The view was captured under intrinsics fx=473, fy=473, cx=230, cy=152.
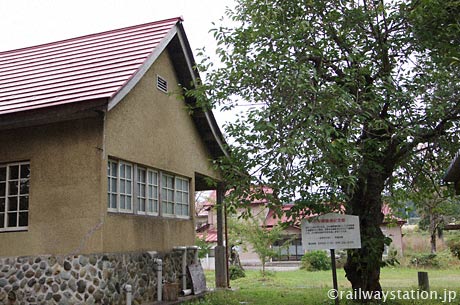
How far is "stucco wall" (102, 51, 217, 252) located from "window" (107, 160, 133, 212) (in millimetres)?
234

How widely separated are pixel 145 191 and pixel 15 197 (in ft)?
10.1

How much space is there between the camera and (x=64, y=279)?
379 inches

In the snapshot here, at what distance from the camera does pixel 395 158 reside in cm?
1153

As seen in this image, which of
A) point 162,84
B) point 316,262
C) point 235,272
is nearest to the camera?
point 162,84

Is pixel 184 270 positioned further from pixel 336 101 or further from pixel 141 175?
pixel 336 101

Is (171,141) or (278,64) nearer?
(278,64)

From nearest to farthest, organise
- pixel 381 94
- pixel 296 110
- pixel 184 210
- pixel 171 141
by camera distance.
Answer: pixel 296 110 < pixel 381 94 < pixel 171 141 < pixel 184 210

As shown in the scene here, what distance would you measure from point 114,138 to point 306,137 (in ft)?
14.6

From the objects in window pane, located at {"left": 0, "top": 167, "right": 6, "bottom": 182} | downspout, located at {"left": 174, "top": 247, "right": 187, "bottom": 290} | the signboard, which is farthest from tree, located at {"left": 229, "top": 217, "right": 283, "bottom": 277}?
window pane, located at {"left": 0, "top": 167, "right": 6, "bottom": 182}

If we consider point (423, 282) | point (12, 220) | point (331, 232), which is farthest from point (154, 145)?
point (423, 282)

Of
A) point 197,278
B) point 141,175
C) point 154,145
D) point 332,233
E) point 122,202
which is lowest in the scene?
point 197,278

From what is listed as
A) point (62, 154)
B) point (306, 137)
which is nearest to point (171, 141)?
point (62, 154)

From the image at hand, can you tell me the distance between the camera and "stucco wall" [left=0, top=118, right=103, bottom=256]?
392 inches

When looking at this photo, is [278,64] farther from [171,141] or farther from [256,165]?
[171,141]
